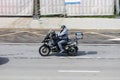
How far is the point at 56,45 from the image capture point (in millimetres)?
18688

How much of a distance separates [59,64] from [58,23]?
35.5ft

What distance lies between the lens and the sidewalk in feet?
87.3

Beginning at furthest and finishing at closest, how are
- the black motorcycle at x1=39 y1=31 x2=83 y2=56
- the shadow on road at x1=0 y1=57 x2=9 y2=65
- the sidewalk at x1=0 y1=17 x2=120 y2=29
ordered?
the sidewalk at x1=0 y1=17 x2=120 y2=29, the black motorcycle at x1=39 y1=31 x2=83 y2=56, the shadow on road at x1=0 y1=57 x2=9 y2=65

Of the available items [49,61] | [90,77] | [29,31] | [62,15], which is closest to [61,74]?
[90,77]

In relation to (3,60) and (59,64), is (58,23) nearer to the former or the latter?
(3,60)

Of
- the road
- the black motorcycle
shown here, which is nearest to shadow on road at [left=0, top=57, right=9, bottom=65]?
the road

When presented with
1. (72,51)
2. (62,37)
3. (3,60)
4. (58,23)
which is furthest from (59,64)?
(58,23)

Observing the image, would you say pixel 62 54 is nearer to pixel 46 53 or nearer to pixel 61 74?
pixel 46 53

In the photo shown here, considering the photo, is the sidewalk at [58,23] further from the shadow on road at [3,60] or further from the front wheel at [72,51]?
the shadow on road at [3,60]

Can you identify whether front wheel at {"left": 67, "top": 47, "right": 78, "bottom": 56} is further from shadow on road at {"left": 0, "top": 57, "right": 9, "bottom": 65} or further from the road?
shadow on road at {"left": 0, "top": 57, "right": 9, "bottom": 65}

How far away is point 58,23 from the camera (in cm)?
2758

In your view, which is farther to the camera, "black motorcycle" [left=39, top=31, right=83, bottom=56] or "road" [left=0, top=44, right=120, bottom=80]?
"black motorcycle" [left=39, top=31, right=83, bottom=56]

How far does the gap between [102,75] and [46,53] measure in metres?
4.46

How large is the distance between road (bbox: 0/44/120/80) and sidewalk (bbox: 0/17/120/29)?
5.46 meters
